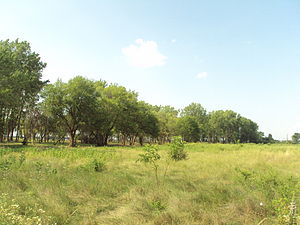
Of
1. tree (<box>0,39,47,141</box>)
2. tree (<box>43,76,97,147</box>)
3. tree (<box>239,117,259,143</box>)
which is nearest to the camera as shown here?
tree (<box>0,39,47,141</box>)

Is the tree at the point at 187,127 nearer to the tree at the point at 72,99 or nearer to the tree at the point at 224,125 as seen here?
the tree at the point at 224,125

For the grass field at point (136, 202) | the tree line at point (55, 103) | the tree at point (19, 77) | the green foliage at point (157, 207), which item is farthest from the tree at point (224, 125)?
the green foliage at point (157, 207)

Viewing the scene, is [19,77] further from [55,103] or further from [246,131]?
[246,131]

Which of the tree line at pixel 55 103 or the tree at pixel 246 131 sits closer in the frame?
the tree line at pixel 55 103

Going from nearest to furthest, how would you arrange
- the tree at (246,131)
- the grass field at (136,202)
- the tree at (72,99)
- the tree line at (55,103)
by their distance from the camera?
the grass field at (136,202)
the tree line at (55,103)
the tree at (72,99)
the tree at (246,131)

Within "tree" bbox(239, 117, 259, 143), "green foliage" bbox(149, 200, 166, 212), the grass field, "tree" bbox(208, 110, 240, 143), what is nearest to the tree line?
the grass field

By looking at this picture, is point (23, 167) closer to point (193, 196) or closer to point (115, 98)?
point (193, 196)

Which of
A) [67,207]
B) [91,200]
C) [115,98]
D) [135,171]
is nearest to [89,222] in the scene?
[67,207]

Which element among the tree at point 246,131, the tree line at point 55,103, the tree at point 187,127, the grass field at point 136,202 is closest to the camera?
the grass field at point 136,202

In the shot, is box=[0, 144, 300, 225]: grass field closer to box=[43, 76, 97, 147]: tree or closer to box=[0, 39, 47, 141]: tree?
box=[0, 39, 47, 141]: tree

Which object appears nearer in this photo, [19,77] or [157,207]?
[157,207]

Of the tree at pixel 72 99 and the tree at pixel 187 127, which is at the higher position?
the tree at pixel 72 99

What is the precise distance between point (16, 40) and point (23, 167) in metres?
36.0

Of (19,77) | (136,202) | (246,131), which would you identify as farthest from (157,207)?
(246,131)
